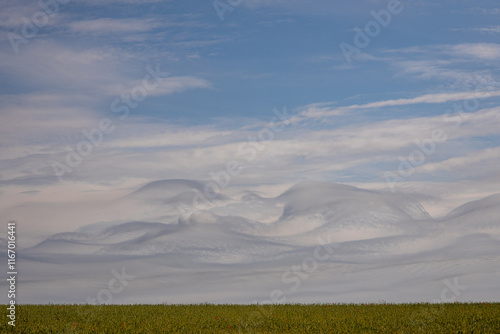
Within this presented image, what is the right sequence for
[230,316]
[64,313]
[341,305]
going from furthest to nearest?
1. [341,305]
2. [64,313]
3. [230,316]

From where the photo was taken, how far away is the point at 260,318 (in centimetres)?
2412

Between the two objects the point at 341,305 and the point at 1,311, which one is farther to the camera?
the point at 341,305

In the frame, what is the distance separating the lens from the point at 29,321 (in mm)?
24078

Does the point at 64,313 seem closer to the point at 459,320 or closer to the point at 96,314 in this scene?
the point at 96,314

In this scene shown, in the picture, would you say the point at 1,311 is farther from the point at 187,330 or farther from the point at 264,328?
the point at 264,328

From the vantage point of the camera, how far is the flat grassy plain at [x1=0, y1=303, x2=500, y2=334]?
21.3 meters

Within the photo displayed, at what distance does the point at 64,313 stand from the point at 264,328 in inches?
475

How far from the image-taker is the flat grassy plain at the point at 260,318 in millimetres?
21297

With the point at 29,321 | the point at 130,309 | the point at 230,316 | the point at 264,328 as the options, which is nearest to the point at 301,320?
the point at 264,328

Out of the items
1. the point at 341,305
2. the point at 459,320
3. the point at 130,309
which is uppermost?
the point at 459,320

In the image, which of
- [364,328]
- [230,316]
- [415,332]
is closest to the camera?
[415,332]

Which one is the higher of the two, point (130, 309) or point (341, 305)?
point (130, 309)

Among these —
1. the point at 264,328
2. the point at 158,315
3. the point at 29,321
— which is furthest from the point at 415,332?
the point at 29,321

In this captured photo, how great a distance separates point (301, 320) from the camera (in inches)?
922
